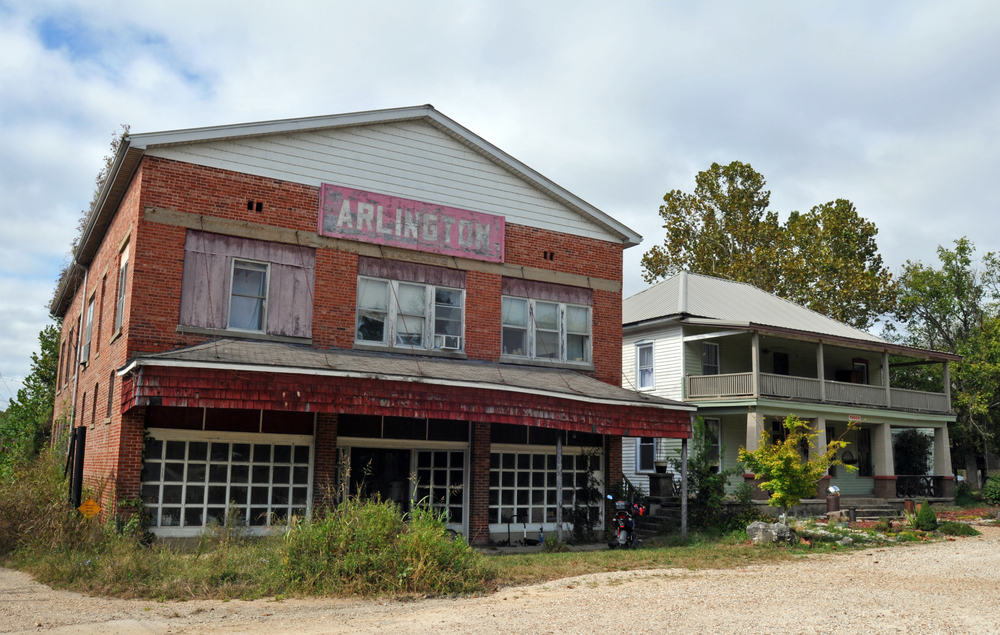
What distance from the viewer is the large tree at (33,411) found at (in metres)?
24.7

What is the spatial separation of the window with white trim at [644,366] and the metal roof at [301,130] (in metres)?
8.68

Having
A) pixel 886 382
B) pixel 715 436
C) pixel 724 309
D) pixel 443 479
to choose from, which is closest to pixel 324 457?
pixel 443 479

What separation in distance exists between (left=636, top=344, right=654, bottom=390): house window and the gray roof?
383 inches

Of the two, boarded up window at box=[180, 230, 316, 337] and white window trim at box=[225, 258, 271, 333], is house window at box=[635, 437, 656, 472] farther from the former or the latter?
white window trim at box=[225, 258, 271, 333]

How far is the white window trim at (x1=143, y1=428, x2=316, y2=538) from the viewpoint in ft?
48.1

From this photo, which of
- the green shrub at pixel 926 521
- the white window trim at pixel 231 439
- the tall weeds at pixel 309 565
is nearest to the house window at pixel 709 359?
→ the green shrub at pixel 926 521

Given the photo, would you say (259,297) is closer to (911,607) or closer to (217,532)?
(217,532)

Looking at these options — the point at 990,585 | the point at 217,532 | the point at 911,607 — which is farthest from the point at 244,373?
the point at 990,585

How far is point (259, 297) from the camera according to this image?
16078 millimetres

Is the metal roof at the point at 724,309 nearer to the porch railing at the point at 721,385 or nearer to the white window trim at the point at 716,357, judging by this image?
the white window trim at the point at 716,357

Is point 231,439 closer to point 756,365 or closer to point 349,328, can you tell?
point 349,328

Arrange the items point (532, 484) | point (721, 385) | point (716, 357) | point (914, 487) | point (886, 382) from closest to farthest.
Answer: point (532, 484) < point (721, 385) < point (716, 357) < point (886, 382) < point (914, 487)

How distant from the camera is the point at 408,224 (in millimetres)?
17734

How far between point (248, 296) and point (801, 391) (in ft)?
60.3
